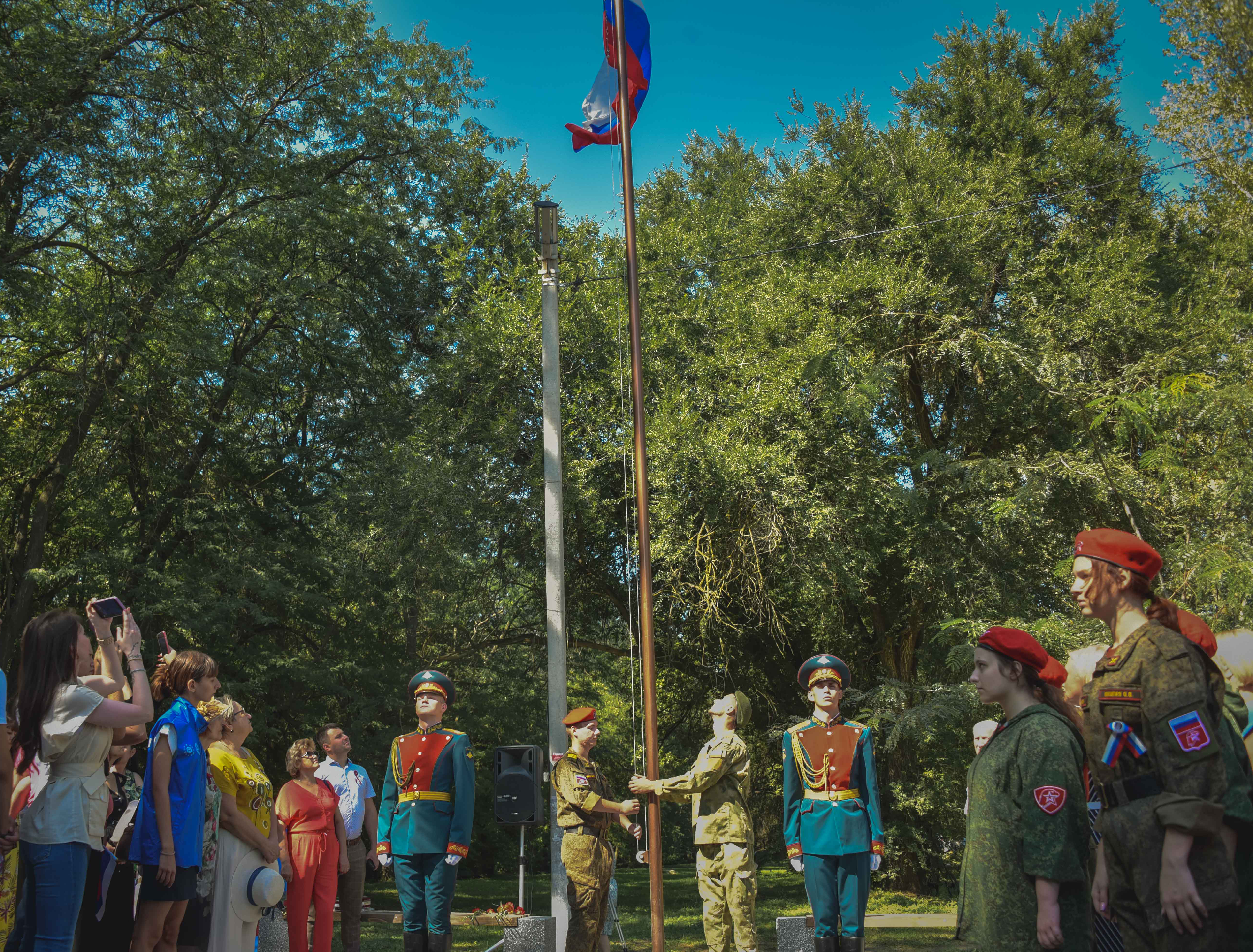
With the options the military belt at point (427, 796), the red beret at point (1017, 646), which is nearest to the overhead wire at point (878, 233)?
the military belt at point (427, 796)

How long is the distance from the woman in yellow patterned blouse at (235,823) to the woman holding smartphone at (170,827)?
24 cm

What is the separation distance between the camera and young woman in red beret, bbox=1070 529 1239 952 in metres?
2.67

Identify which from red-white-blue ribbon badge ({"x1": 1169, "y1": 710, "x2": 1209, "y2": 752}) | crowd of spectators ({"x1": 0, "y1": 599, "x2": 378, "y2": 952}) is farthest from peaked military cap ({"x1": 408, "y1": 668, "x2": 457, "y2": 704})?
red-white-blue ribbon badge ({"x1": 1169, "y1": 710, "x2": 1209, "y2": 752})

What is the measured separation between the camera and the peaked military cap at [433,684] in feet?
21.8

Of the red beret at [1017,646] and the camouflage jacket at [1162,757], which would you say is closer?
the camouflage jacket at [1162,757]

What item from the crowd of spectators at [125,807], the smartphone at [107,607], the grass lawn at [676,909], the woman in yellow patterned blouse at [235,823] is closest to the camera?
the crowd of spectators at [125,807]

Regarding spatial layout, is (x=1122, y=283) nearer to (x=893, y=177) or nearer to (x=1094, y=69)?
(x=893, y=177)

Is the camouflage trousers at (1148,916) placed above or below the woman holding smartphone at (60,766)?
below

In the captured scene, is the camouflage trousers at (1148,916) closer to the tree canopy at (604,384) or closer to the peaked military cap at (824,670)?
the peaked military cap at (824,670)

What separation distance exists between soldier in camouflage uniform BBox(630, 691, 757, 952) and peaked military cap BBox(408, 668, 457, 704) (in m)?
1.44

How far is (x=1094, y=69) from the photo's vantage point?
1606 centimetres

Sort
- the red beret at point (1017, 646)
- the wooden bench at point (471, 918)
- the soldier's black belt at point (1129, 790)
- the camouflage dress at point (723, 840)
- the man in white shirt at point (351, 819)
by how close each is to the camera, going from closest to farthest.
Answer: the soldier's black belt at point (1129, 790), the red beret at point (1017, 646), the camouflage dress at point (723, 840), the man in white shirt at point (351, 819), the wooden bench at point (471, 918)

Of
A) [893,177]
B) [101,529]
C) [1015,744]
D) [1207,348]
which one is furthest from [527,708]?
[1015,744]

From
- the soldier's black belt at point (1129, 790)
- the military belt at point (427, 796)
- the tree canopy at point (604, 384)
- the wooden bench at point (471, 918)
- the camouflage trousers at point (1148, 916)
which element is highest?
the tree canopy at point (604, 384)
